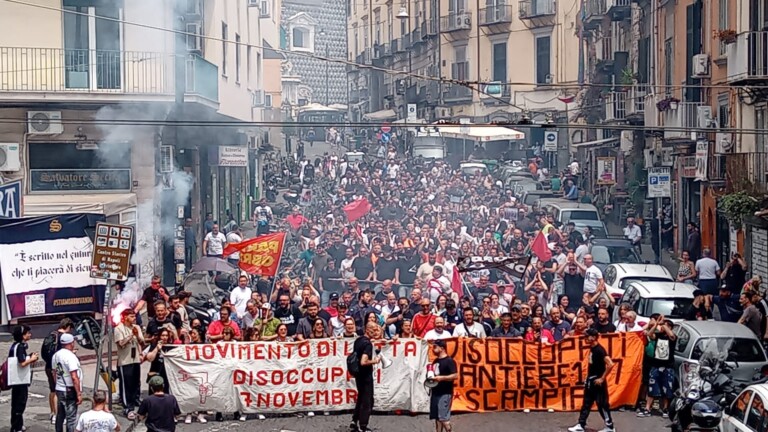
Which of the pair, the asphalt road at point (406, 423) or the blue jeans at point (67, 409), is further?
the asphalt road at point (406, 423)

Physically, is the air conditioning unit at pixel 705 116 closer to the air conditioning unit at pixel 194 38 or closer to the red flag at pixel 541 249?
the red flag at pixel 541 249

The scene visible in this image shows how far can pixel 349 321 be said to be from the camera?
1470 cm

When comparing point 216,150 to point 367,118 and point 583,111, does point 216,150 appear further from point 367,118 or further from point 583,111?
point 367,118

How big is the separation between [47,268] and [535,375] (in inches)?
274

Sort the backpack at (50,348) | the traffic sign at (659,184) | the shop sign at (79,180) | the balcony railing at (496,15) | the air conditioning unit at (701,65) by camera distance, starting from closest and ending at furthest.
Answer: the backpack at (50,348) < the shop sign at (79,180) < the traffic sign at (659,184) < the air conditioning unit at (701,65) < the balcony railing at (496,15)

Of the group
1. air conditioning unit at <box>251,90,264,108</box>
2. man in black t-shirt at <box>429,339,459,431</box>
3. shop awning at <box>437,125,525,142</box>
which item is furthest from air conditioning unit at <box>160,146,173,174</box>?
shop awning at <box>437,125,525,142</box>

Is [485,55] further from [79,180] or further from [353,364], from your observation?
[353,364]

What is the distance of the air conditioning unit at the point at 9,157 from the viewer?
22.5m

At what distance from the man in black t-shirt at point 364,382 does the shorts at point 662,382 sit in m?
3.49

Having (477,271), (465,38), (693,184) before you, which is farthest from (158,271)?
(465,38)

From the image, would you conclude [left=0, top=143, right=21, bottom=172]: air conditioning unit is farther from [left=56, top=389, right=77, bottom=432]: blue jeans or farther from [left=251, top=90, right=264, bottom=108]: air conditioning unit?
[left=251, top=90, right=264, bottom=108]: air conditioning unit

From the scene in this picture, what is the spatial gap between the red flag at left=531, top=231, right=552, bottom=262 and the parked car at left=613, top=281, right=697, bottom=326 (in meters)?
3.01

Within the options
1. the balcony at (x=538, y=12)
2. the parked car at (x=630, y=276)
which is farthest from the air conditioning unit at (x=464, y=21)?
the parked car at (x=630, y=276)

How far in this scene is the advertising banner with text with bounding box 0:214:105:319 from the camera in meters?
16.7
